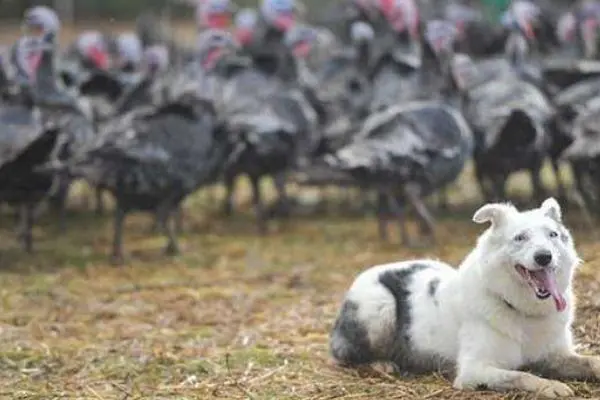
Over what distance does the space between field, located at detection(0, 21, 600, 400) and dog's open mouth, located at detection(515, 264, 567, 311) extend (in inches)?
16.4

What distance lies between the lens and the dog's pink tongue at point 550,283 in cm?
513

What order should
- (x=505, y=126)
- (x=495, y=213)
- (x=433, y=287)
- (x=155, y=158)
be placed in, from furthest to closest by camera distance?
(x=505, y=126)
(x=155, y=158)
(x=433, y=287)
(x=495, y=213)

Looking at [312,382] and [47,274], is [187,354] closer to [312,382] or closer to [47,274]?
[312,382]

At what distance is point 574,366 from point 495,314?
408mm

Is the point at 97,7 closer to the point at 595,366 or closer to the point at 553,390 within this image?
the point at 595,366

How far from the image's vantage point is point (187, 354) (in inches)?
264

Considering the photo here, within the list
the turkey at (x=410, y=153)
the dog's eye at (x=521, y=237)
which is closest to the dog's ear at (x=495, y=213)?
the dog's eye at (x=521, y=237)

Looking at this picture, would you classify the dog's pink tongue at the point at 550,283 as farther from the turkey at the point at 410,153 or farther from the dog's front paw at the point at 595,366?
the turkey at the point at 410,153

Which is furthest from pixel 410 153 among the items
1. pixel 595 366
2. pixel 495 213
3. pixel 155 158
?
pixel 595 366

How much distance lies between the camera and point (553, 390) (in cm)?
514

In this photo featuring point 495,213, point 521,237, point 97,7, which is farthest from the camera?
point 97,7

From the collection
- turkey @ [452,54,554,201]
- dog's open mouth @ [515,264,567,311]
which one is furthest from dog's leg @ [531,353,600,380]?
turkey @ [452,54,554,201]

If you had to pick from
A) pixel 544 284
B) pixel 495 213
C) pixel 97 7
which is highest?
pixel 97 7

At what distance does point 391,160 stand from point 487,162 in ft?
4.85
